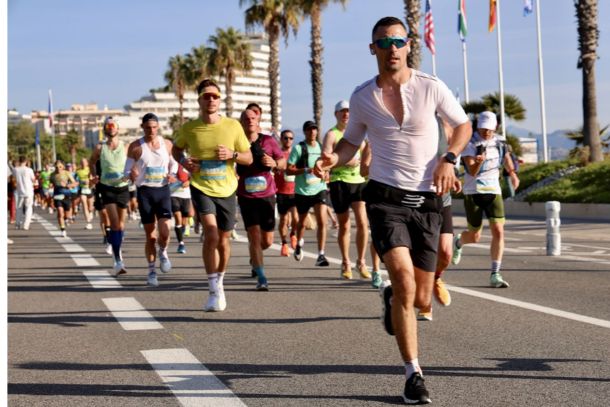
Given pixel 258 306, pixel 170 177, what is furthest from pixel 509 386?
pixel 170 177

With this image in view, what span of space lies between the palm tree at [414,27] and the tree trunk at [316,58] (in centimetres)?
890

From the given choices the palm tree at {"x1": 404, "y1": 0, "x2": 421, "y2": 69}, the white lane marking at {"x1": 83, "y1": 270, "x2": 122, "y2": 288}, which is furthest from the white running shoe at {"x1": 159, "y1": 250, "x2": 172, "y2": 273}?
the palm tree at {"x1": 404, "y1": 0, "x2": 421, "y2": 69}

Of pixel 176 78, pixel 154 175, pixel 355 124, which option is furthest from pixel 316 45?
pixel 176 78

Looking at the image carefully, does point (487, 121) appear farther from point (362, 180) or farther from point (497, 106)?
point (497, 106)

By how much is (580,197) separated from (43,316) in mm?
18343

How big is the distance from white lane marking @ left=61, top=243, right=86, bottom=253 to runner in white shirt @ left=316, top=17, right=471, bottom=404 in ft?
42.6

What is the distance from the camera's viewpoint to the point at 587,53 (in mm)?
26875

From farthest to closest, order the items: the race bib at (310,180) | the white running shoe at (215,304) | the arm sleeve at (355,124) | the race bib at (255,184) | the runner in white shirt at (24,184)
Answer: the runner in white shirt at (24,184) → the race bib at (310,180) → the race bib at (255,184) → the white running shoe at (215,304) → the arm sleeve at (355,124)

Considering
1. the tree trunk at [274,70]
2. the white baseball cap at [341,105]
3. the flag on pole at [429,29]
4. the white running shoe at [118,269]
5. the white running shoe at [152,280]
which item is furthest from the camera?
the tree trunk at [274,70]

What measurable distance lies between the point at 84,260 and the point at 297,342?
30.3ft

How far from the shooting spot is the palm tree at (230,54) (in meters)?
66.8

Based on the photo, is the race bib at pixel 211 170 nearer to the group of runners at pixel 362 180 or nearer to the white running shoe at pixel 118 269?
the group of runners at pixel 362 180

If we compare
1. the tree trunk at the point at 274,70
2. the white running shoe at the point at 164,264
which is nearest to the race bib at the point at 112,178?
the white running shoe at the point at 164,264

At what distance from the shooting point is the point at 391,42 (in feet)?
17.7
